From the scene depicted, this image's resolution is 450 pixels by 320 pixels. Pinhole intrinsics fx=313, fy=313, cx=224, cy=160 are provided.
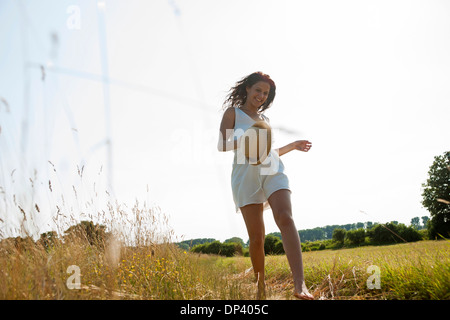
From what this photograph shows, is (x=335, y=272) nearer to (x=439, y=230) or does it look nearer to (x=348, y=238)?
(x=439, y=230)

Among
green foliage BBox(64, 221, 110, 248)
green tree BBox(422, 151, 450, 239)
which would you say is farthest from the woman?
green tree BBox(422, 151, 450, 239)

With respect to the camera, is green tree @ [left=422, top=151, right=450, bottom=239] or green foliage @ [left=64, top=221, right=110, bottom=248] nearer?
green foliage @ [left=64, top=221, right=110, bottom=248]

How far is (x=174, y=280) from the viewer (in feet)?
9.34

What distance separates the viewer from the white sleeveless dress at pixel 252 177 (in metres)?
2.89

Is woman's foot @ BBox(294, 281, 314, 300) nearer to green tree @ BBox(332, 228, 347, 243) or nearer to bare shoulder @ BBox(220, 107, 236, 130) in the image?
bare shoulder @ BBox(220, 107, 236, 130)

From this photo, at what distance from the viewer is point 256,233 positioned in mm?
2922

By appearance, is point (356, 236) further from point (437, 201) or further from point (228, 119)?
point (228, 119)

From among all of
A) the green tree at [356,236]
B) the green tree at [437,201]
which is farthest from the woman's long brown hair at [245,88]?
the green tree at [356,236]

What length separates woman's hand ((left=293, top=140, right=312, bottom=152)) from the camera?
305cm

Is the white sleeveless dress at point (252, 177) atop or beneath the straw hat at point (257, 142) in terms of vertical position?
beneath
